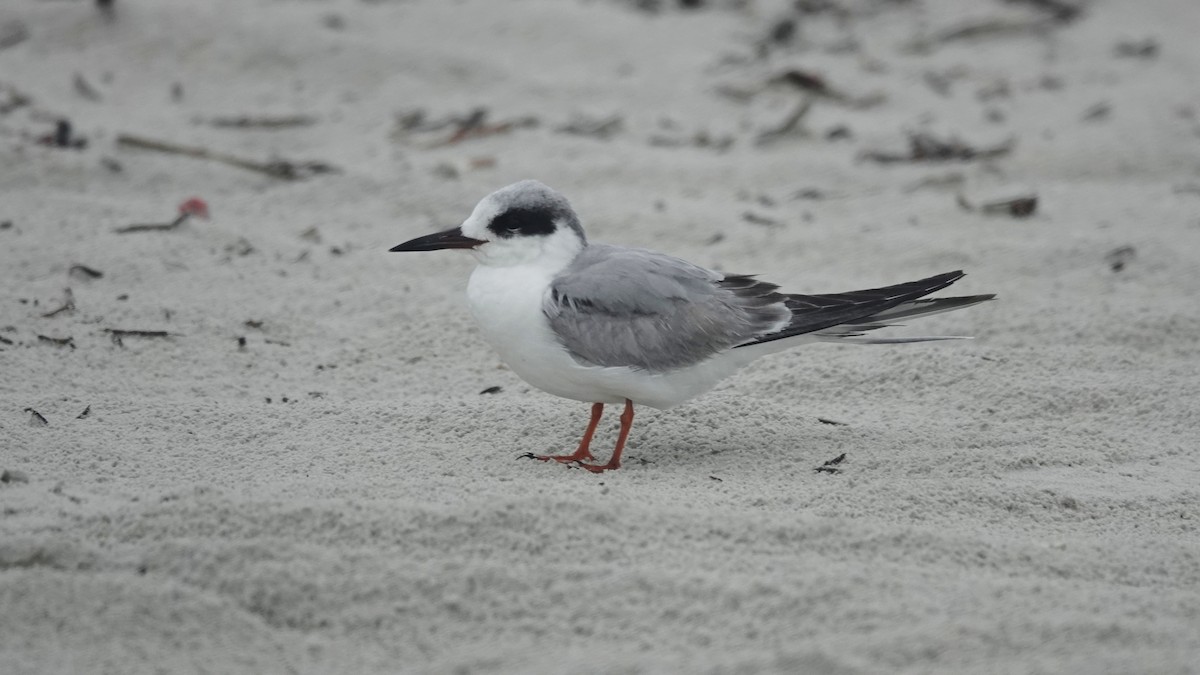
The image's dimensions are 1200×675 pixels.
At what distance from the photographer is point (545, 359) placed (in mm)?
3623

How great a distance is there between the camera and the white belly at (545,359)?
362cm

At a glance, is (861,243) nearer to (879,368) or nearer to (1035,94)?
(879,368)

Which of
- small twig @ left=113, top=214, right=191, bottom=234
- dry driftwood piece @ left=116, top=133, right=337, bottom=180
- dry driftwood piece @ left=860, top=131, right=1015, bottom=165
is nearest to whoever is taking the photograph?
small twig @ left=113, top=214, right=191, bottom=234

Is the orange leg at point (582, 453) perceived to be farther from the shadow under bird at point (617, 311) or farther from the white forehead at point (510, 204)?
the white forehead at point (510, 204)

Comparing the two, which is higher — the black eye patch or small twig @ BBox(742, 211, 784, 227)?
the black eye patch

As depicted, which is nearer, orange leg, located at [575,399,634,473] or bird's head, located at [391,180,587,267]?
orange leg, located at [575,399,634,473]

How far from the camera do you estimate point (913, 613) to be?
107 inches

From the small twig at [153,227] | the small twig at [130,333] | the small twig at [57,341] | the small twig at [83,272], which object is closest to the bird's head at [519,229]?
the small twig at [130,333]

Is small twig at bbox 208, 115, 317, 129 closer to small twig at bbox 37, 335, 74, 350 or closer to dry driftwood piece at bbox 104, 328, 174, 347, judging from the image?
dry driftwood piece at bbox 104, 328, 174, 347

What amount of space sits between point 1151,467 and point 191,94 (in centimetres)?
554

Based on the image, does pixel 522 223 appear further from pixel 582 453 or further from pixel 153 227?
pixel 153 227

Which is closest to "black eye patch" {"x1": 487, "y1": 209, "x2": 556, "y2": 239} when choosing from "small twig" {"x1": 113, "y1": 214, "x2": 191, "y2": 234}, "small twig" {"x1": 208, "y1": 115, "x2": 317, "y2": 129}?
"small twig" {"x1": 113, "y1": 214, "x2": 191, "y2": 234}

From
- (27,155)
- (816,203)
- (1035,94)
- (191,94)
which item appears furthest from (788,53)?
(27,155)

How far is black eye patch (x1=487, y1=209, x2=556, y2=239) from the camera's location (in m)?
3.80
